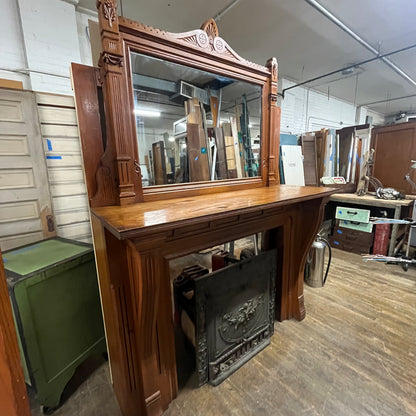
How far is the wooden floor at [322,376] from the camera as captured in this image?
3.91 feet

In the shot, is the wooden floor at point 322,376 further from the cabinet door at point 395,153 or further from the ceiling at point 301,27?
the ceiling at point 301,27

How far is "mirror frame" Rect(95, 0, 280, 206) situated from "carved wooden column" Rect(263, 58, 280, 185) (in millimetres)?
333

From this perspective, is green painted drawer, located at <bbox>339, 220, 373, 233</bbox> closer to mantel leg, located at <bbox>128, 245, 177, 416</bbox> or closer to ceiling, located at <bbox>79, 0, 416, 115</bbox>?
ceiling, located at <bbox>79, 0, 416, 115</bbox>

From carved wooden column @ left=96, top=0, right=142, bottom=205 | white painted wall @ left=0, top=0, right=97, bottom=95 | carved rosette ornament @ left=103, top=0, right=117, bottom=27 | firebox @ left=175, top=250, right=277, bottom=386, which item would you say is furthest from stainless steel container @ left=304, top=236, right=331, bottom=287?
white painted wall @ left=0, top=0, right=97, bottom=95

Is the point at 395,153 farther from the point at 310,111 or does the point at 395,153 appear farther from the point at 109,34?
the point at 109,34

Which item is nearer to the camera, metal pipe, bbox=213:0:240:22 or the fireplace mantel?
the fireplace mantel

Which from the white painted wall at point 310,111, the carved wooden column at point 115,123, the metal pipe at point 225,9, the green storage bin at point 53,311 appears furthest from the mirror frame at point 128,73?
the white painted wall at point 310,111

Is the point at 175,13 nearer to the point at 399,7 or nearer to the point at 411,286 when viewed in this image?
the point at 399,7

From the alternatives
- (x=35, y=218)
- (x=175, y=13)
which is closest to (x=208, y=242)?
(x=35, y=218)

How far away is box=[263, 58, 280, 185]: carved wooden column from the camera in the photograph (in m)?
1.54

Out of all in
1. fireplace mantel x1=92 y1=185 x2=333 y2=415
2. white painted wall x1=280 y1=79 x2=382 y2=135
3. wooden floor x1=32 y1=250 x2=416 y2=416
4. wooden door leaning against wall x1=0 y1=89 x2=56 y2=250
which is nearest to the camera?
fireplace mantel x1=92 y1=185 x2=333 y2=415

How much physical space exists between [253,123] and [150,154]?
886mm

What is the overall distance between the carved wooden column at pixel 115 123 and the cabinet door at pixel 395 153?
4.26 metres

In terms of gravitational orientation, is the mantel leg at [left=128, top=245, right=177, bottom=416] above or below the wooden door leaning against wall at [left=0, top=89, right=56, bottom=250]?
below
